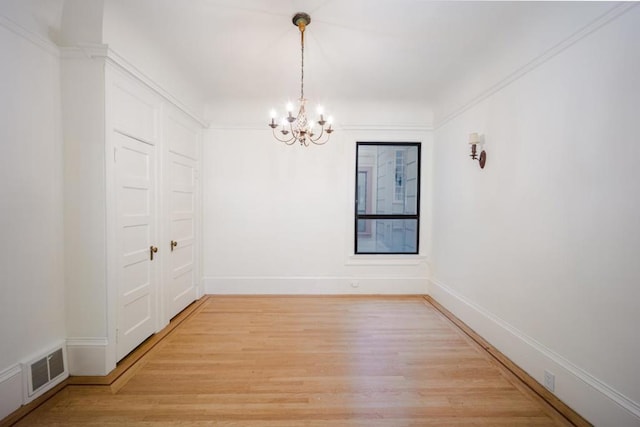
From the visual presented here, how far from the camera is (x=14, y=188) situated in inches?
67.4

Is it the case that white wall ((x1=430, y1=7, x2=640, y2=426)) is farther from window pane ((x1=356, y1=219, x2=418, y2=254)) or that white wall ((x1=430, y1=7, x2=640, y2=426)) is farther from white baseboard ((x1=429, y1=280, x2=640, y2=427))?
window pane ((x1=356, y1=219, x2=418, y2=254))

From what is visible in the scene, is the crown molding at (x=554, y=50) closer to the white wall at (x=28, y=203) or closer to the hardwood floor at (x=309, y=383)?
the hardwood floor at (x=309, y=383)

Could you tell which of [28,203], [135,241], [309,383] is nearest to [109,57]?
[28,203]

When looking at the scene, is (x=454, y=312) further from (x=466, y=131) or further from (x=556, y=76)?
(x=556, y=76)

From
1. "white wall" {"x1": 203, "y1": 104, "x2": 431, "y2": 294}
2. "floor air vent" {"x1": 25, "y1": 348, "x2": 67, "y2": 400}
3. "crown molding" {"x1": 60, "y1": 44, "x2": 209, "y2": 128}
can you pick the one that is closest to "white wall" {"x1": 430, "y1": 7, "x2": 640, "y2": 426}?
"white wall" {"x1": 203, "y1": 104, "x2": 431, "y2": 294}

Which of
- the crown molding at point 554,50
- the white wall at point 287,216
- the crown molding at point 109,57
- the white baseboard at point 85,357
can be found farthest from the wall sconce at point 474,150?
the white baseboard at point 85,357

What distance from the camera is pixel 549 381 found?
1.91m

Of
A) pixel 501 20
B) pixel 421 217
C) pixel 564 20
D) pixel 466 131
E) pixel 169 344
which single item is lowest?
pixel 169 344

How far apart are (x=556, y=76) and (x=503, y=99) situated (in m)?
0.55

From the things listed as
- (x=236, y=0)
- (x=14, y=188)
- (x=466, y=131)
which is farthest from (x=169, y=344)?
(x=466, y=131)

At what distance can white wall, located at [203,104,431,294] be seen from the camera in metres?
3.98

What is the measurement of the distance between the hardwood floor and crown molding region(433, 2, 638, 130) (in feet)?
8.27

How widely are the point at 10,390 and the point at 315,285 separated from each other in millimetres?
3034

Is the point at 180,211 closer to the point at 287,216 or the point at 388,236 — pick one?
the point at 287,216
